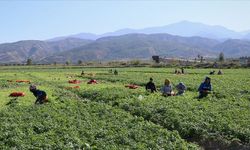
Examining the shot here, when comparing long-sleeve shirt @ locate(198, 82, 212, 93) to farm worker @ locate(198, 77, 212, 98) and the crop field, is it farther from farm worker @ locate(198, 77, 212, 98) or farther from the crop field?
the crop field

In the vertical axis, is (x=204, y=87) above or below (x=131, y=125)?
above

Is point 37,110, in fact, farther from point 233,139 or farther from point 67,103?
point 233,139

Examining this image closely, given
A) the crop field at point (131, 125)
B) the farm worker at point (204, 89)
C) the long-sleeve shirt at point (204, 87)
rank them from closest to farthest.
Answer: the crop field at point (131, 125) → the farm worker at point (204, 89) → the long-sleeve shirt at point (204, 87)

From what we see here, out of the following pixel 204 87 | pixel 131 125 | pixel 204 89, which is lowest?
pixel 131 125

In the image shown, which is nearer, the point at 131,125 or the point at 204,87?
the point at 131,125

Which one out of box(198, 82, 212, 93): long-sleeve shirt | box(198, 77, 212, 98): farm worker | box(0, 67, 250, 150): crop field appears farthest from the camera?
box(198, 82, 212, 93): long-sleeve shirt

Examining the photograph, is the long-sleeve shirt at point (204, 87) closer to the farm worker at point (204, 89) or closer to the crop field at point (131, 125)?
the farm worker at point (204, 89)

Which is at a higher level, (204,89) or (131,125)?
(204,89)

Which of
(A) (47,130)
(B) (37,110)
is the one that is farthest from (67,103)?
(A) (47,130)

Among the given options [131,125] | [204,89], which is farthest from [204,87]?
[131,125]

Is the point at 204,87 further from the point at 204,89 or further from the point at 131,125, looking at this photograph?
the point at 131,125

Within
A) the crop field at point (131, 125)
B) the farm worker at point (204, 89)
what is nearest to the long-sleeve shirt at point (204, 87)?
the farm worker at point (204, 89)

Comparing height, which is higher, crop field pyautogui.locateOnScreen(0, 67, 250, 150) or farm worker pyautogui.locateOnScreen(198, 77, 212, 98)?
farm worker pyautogui.locateOnScreen(198, 77, 212, 98)

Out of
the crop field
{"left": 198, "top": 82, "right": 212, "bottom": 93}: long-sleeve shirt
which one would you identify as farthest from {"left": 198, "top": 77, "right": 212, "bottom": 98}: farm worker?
the crop field
